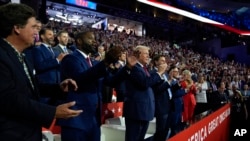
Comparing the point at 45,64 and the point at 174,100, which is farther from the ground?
the point at 45,64

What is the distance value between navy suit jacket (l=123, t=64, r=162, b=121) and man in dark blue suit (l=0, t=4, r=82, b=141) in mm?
2130

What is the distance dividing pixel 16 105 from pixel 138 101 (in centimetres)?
245

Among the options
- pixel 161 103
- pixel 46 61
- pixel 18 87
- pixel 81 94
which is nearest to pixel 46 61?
pixel 46 61

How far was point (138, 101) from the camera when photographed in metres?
3.91

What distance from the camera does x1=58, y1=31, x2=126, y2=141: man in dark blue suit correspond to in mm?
2885

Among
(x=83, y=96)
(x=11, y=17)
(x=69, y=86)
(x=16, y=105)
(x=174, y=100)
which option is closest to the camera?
(x=16, y=105)

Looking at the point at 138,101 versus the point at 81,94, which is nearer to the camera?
the point at 81,94

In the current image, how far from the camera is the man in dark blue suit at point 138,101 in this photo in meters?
3.86

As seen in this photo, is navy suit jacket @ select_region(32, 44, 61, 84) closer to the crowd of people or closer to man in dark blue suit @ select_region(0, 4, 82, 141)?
the crowd of people

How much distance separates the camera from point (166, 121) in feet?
16.4

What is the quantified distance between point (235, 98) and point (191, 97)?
1.68m

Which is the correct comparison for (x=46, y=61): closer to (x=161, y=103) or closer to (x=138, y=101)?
(x=138, y=101)

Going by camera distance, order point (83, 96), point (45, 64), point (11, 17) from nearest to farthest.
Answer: point (11, 17) < point (83, 96) < point (45, 64)

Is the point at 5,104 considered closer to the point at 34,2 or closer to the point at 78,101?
the point at 78,101
